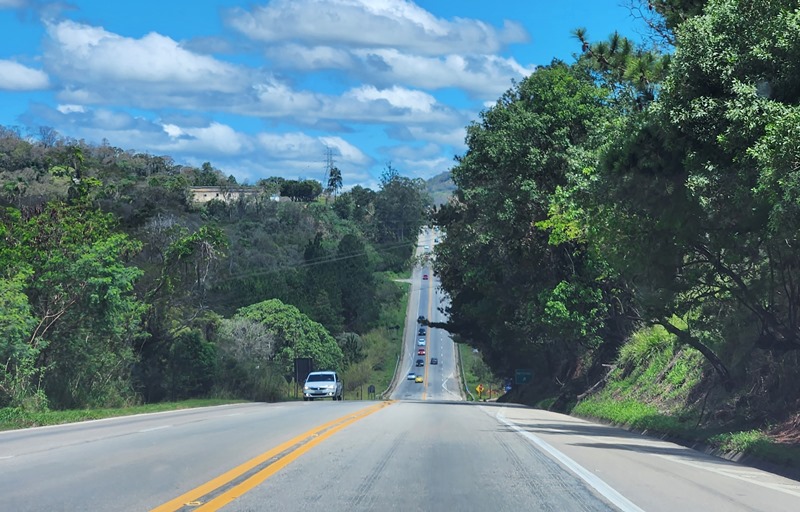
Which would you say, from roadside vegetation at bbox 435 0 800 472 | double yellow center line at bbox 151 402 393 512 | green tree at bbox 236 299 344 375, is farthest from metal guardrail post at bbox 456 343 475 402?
double yellow center line at bbox 151 402 393 512

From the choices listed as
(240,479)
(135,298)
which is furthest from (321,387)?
(240,479)

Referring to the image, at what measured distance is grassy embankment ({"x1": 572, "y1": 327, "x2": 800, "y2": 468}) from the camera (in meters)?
16.2

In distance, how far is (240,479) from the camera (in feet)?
34.8

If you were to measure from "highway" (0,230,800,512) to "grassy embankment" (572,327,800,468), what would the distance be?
0.78m

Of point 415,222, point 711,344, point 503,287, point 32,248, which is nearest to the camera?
point 711,344

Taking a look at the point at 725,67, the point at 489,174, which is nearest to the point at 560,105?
the point at 489,174

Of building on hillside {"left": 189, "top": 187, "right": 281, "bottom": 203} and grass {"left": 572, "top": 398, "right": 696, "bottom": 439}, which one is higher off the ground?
building on hillside {"left": 189, "top": 187, "right": 281, "bottom": 203}

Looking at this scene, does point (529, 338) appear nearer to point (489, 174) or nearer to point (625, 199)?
point (489, 174)

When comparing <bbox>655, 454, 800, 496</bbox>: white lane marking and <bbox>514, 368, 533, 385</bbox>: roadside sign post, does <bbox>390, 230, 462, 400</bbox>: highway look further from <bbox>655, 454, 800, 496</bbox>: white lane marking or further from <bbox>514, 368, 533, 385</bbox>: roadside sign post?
<bbox>655, 454, 800, 496</bbox>: white lane marking

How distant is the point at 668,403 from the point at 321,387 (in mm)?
26383

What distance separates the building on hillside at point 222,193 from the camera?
124 meters

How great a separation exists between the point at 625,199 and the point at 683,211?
131cm

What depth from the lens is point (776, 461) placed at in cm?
1411

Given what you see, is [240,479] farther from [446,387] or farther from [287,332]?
[446,387]
